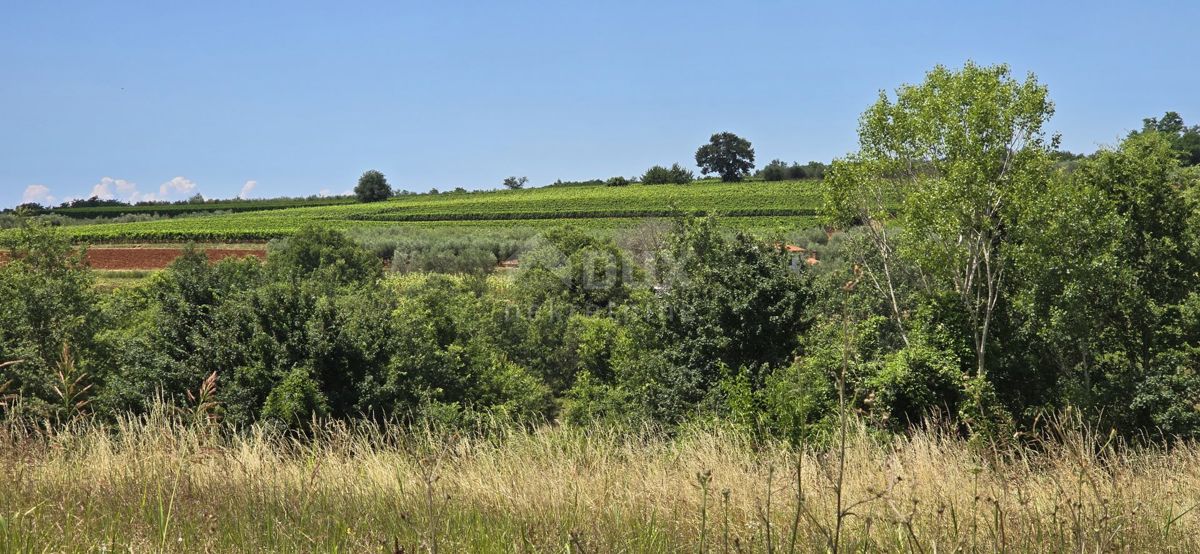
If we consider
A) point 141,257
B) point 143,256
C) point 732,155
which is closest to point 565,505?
point 141,257

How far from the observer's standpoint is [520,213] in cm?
11025

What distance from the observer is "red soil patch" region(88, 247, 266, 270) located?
67062 mm

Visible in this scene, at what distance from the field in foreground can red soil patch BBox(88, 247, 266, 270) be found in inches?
2545

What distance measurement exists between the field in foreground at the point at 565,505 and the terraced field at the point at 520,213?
3192 inches

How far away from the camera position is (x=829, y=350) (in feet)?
60.8

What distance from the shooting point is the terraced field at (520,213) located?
8931 centimetres

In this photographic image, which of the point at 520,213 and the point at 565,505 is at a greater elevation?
the point at 520,213

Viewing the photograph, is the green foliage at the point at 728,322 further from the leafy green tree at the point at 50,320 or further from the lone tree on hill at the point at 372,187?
the lone tree on hill at the point at 372,187

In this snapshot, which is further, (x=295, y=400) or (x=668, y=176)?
(x=668, y=176)

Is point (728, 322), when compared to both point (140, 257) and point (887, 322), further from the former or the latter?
point (140, 257)

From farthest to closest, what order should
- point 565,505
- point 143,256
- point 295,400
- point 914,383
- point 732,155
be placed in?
1. point 732,155
2. point 143,256
3. point 914,383
4. point 295,400
5. point 565,505

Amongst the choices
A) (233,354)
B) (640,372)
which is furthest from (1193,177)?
(233,354)

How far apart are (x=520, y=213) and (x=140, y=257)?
163ft

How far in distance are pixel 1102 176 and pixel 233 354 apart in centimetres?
2226
